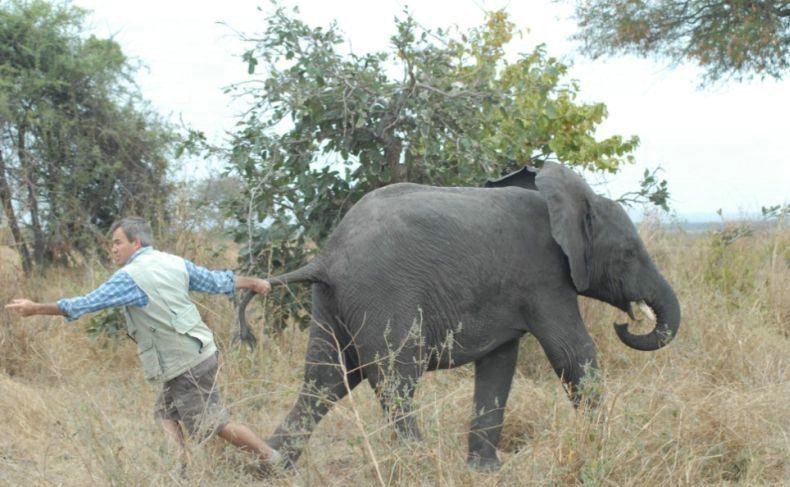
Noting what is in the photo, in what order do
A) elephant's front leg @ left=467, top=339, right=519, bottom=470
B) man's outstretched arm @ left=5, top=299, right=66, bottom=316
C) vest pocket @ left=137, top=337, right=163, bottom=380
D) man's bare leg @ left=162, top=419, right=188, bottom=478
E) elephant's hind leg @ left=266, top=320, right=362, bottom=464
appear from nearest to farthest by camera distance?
man's outstretched arm @ left=5, top=299, right=66, bottom=316 → man's bare leg @ left=162, top=419, right=188, bottom=478 → vest pocket @ left=137, top=337, right=163, bottom=380 → elephant's hind leg @ left=266, top=320, right=362, bottom=464 → elephant's front leg @ left=467, top=339, right=519, bottom=470

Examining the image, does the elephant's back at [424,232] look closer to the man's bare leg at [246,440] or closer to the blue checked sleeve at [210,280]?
the blue checked sleeve at [210,280]

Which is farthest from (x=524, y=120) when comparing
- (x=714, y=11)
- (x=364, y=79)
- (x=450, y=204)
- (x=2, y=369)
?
(x=714, y=11)

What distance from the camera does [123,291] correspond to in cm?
521

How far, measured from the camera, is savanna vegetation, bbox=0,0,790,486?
4.91m

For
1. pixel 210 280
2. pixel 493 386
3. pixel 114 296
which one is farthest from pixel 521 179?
pixel 114 296

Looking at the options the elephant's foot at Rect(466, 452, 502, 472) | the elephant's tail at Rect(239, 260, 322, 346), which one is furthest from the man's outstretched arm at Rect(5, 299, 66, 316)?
the elephant's foot at Rect(466, 452, 502, 472)

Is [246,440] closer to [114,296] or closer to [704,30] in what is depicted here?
[114,296]

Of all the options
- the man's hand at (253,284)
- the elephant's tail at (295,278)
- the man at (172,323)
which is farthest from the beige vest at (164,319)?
the elephant's tail at (295,278)

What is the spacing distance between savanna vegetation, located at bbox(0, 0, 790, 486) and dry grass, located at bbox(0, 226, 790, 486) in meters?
0.02

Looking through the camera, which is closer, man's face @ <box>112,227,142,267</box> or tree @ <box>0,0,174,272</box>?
man's face @ <box>112,227,142,267</box>

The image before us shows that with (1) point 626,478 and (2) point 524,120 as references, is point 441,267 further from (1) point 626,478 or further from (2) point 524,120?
(2) point 524,120

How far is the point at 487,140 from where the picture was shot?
807 cm

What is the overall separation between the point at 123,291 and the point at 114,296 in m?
0.05

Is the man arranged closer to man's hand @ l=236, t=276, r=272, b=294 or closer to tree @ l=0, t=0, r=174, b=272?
man's hand @ l=236, t=276, r=272, b=294
